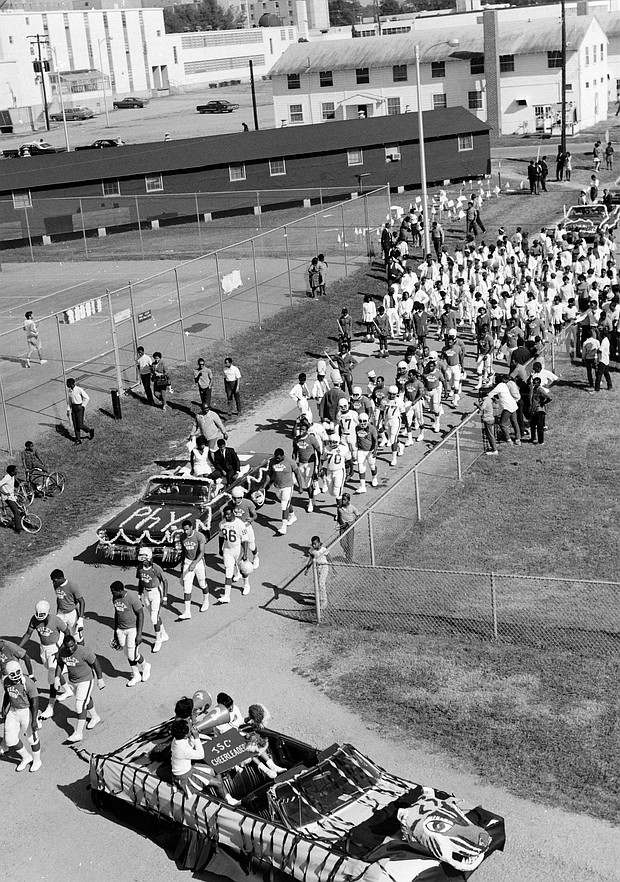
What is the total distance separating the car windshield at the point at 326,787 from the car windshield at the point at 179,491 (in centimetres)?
863

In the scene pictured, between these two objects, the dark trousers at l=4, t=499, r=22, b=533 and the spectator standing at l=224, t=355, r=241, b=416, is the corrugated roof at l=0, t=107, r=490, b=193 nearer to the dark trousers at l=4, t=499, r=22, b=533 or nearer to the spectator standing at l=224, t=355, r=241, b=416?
the spectator standing at l=224, t=355, r=241, b=416

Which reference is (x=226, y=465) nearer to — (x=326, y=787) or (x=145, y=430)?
(x=145, y=430)

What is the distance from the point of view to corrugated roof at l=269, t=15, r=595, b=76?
75062 mm

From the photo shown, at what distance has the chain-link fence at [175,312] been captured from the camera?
28.3 meters

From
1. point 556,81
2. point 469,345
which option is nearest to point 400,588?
point 469,345

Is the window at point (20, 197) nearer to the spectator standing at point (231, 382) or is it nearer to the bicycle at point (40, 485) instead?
the spectator standing at point (231, 382)

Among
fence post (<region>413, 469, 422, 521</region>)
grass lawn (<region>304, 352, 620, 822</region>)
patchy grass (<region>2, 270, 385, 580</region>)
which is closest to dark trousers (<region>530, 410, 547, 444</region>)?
grass lawn (<region>304, 352, 620, 822</region>)

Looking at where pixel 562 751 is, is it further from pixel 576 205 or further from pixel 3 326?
pixel 576 205

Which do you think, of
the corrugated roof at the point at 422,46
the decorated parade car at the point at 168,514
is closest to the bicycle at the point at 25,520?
the decorated parade car at the point at 168,514

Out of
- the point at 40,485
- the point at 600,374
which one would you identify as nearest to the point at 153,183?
the point at 600,374

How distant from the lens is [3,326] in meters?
37.2

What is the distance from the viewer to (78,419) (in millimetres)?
25484

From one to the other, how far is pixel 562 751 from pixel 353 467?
10113 millimetres

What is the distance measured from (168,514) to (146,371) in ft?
27.9
